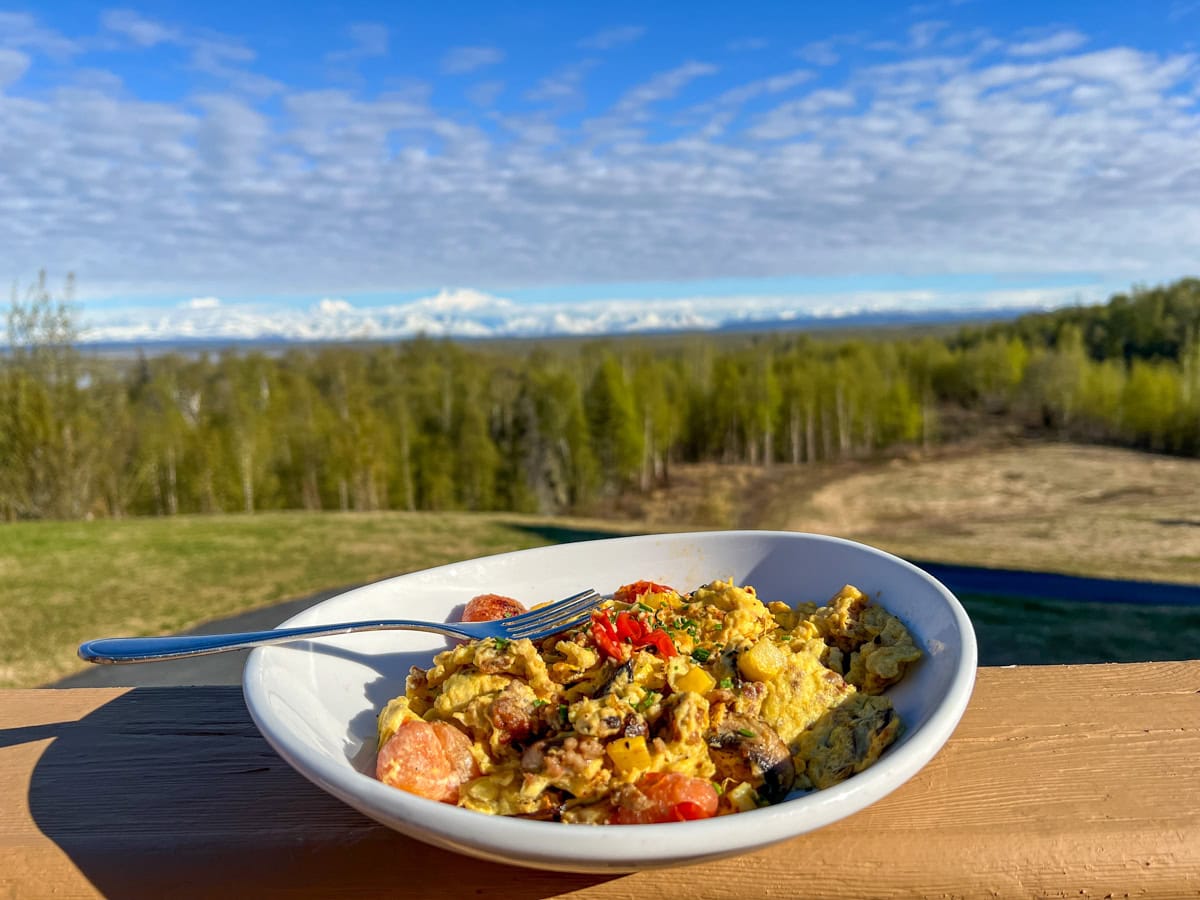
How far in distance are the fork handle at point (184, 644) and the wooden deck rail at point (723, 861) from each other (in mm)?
216

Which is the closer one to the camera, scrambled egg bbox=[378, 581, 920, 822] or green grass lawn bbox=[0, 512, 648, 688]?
scrambled egg bbox=[378, 581, 920, 822]

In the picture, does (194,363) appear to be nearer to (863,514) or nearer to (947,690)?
(863,514)

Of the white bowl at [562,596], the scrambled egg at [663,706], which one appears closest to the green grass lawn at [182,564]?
the white bowl at [562,596]

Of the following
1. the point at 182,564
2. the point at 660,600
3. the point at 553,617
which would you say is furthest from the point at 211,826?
the point at 182,564

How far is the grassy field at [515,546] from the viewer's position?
9.17 metres

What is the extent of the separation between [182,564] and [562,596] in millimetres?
11772

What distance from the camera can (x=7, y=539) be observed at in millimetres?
12008

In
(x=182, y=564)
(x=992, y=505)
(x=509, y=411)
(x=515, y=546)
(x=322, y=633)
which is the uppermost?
(x=322, y=633)

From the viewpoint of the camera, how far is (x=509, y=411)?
31.6 meters

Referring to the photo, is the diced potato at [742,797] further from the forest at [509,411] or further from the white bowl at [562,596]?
the forest at [509,411]

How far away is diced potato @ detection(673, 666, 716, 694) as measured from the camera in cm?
111

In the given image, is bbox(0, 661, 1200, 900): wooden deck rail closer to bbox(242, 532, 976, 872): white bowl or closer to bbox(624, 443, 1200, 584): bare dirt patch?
bbox(242, 532, 976, 872): white bowl

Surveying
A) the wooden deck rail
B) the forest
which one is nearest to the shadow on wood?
the wooden deck rail

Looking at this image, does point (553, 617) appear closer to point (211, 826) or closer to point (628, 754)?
point (628, 754)
